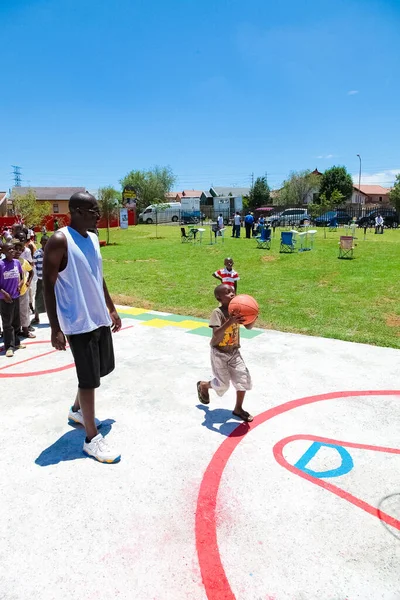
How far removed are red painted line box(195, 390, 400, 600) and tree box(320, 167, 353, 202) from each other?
68255 mm

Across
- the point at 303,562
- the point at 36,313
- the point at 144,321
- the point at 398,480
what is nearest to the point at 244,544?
the point at 303,562

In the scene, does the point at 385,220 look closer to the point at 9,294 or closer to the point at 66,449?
the point at 9,294

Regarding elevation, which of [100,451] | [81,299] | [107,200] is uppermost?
[107,200]

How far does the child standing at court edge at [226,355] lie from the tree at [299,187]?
229ft

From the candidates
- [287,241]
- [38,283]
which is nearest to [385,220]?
[287,241]

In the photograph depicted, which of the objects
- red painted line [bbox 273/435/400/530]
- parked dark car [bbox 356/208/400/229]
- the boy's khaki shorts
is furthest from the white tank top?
parked dark car [bbox 356/208/400/229]

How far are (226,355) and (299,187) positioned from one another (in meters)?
71.6

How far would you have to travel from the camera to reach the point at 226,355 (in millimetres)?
3908

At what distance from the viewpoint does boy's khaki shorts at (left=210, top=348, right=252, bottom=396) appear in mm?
Answer: 3857

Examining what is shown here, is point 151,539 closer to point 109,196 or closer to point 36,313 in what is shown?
point 36,313

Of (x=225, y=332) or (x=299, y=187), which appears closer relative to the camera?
(x=225, y=332)

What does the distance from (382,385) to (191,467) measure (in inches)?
106

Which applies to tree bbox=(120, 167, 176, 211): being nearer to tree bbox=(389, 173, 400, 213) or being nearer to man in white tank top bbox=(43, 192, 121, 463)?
tree bbox=(389, 173, 400, 213)

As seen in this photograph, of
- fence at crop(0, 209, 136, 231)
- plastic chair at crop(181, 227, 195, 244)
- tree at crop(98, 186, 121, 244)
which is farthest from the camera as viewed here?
fence at crop(0, 209, 136, 231)
